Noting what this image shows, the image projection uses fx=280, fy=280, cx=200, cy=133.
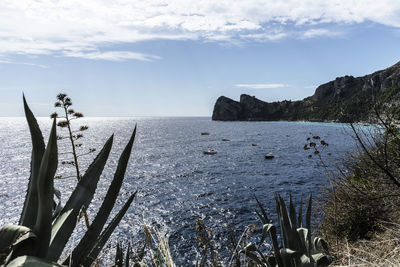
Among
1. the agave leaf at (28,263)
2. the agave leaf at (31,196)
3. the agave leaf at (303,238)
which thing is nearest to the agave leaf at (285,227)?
the agave leaf at (303,238)

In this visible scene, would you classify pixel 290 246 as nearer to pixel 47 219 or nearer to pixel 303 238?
pixel 303 238

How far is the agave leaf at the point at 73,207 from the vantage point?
151 centimetres

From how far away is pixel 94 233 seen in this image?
1.71 meters

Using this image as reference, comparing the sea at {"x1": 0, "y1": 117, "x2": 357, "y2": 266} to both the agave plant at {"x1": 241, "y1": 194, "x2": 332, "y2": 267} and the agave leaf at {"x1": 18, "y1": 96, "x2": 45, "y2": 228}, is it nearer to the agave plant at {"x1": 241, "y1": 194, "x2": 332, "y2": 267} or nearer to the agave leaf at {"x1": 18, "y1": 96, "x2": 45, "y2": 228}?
the agave plant at {"x1": 241, "y1": 194, "x2": 332, "y2": 267}

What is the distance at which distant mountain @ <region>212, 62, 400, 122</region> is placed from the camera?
19.3 ft

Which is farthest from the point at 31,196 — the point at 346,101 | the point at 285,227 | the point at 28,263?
the point at 346,101

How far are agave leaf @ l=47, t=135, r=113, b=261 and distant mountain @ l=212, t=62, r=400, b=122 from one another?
4.98 m

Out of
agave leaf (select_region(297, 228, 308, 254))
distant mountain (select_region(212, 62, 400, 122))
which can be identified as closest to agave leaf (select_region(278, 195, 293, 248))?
agave leaf (select_region(297, 228, 308, 254))

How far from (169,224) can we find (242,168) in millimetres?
21460

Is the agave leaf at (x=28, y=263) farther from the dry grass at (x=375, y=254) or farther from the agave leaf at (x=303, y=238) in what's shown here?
the agave leaf at (x=303, y=238)

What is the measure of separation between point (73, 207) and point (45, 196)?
0.30 metres

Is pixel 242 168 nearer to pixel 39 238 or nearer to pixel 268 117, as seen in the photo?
pixel 39 238

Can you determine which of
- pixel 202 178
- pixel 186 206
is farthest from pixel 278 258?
pixel 202 178

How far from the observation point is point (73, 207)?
5.47ft
